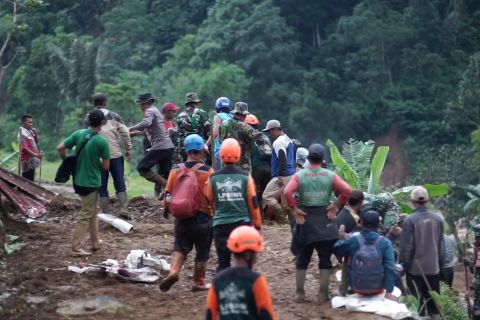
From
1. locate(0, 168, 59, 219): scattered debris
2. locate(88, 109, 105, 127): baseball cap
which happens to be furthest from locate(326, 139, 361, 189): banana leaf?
locate(88, 109, 105, 127): baseball cap

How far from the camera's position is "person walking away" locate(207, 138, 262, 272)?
346 inches

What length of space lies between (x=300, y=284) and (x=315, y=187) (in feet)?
3.24

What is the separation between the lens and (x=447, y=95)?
5081 centimetres

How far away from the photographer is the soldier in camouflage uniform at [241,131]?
40.1 feet

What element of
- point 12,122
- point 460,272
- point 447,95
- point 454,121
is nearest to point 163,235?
point 460,272

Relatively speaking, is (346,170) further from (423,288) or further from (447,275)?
(423,288)

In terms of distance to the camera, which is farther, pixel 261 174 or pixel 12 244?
pixel 261 174

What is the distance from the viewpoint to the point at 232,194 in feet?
28.9

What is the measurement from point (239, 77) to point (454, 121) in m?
11.0

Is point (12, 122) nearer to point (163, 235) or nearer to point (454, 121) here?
point (454, 121)

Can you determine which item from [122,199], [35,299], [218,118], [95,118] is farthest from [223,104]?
[35,299]

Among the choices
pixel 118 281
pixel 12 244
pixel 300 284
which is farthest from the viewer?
pixel 12 244

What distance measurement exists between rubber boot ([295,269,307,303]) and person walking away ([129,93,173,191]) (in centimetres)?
434

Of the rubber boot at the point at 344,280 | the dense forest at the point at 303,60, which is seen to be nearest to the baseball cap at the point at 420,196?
the rubber boot at the point at 344,280
